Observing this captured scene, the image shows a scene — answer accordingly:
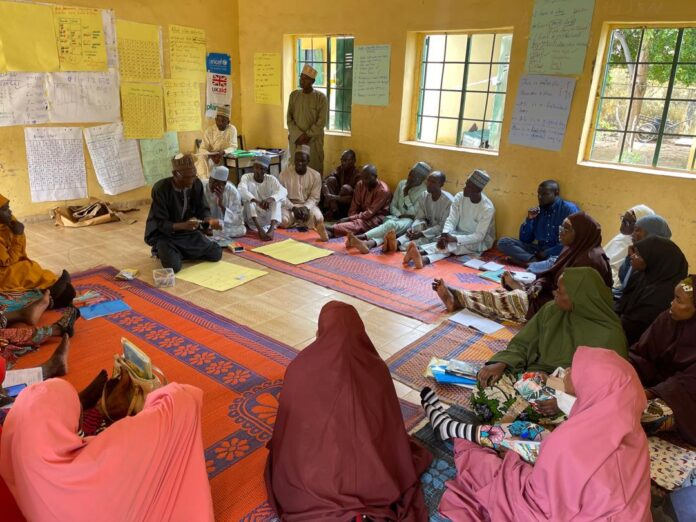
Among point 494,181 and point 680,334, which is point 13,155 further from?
point 680,334

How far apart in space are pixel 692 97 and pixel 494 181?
1918 mm

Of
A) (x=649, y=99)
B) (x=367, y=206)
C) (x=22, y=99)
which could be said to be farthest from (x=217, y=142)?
(x=649, y=99)

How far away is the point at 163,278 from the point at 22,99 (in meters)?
3.02

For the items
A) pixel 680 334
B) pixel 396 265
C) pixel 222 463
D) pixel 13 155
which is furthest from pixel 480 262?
pixel 13 155

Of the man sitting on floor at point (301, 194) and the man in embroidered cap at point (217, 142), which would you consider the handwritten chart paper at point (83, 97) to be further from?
the man sitting on floor at point (301, 194)

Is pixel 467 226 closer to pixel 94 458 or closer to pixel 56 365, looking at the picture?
pixel 56 365

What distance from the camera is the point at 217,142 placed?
718cm

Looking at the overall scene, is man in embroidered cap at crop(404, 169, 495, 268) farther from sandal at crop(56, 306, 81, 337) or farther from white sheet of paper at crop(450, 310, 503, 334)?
sandal at crop(56, 306, 81, 337)

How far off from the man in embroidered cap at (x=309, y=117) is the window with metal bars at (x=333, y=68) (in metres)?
0.21

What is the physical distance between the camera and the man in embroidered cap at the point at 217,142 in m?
7.02

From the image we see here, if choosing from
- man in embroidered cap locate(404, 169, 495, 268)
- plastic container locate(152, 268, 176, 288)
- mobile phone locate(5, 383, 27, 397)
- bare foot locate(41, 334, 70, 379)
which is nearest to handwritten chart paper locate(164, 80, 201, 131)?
plastic container locate(152, 268, 176, 288)

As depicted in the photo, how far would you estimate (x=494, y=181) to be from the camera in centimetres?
574

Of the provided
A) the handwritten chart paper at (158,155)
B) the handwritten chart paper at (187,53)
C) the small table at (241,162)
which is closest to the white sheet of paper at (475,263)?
the small table at (241,162)

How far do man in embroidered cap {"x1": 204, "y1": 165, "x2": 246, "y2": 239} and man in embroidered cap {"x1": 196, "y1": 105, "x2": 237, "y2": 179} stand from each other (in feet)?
4.30
